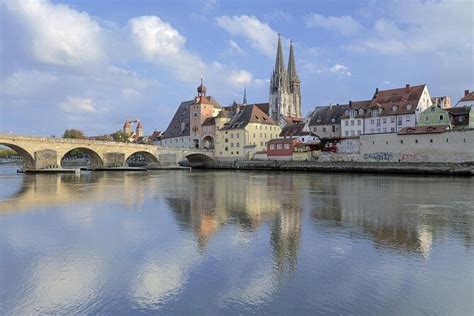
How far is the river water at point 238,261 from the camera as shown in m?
7.12

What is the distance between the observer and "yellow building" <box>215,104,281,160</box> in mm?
71625

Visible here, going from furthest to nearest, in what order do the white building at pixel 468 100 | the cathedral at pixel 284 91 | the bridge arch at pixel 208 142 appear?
the cathedral at pixel 284 91 → the bridge arch at pixel 208 142 → the white building at pixel 468 100

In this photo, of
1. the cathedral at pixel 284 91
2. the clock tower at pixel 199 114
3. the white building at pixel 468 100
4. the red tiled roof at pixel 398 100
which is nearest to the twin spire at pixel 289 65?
the cathedral at pixel 284 91

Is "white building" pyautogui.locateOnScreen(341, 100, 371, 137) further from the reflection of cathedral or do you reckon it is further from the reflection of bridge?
the reflection of cathedral

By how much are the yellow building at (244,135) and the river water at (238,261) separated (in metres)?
53.9

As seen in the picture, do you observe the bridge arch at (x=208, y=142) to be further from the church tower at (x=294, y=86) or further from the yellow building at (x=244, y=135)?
the church tower at (x=294, y=86)

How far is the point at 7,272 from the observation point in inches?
344

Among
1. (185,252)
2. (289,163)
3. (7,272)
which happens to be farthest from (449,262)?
(289,163)

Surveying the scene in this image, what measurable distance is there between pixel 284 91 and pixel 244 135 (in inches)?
1169

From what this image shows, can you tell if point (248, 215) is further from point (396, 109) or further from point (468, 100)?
point (468, 100)

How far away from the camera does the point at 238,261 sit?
31.4 feet

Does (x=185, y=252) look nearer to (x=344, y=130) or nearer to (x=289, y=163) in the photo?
(x=289, y=163)

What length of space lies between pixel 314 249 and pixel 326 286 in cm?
283

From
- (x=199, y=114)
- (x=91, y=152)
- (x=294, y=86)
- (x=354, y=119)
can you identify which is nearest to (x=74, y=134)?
(x=199, y=114)
